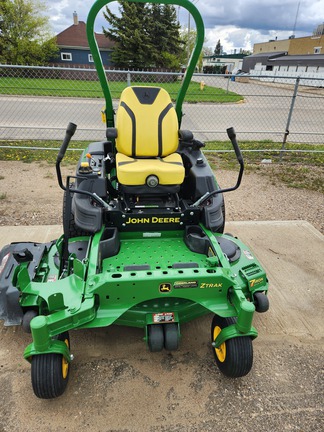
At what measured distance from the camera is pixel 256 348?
2592 mm

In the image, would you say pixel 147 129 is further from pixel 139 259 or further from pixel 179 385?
pixel 179 385

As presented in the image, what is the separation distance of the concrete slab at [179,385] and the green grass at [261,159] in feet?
12.6

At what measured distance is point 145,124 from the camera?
10.5 feet

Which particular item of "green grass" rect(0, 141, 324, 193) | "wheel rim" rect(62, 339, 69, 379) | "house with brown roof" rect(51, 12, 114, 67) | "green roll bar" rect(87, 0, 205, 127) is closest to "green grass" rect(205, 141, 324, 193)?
"green grass" rect(0, 141, 324, 193)

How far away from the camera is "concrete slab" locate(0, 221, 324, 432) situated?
2.06 m

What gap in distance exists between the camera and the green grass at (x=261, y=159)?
6.35 meters

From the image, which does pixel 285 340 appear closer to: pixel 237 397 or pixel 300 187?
pixel 237 397

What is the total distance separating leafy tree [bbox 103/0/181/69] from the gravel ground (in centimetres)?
2336

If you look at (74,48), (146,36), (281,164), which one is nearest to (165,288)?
(281,164)

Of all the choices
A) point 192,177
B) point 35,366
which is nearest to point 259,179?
point 192,177

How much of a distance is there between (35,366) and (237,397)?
1.31 m

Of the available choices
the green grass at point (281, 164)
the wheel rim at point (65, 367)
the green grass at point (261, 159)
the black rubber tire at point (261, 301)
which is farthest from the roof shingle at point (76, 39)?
the wheel rim at point (65, 367)

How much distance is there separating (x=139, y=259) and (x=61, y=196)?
2.85 meters

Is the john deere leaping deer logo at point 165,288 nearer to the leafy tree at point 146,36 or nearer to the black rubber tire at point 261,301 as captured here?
the black rubber tire at point 261,301
